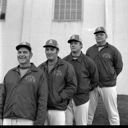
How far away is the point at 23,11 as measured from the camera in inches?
539

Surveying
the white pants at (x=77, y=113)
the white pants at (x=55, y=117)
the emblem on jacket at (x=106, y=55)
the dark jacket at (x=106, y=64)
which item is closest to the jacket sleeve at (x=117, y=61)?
the dark jacket at (x=106, y=64)

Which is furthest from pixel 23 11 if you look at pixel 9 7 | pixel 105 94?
pixel 105 94

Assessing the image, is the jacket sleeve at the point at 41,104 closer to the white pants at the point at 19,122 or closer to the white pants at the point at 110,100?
the white pants at the point at 19,122

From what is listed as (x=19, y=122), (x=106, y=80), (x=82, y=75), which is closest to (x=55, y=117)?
(x=19, y=122)

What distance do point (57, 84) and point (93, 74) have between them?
1255 mm

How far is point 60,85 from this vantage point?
413 cm

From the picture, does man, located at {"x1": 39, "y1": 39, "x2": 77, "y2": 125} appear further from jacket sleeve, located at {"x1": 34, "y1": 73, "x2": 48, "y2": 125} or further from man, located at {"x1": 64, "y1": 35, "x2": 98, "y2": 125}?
man, located at {"x1": 64, "y1": 35, "x2": 98, "y2": 125}

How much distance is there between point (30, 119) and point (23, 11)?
10.9 meters

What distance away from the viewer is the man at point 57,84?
13.3 ft

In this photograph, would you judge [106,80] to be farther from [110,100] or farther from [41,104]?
[41,104]

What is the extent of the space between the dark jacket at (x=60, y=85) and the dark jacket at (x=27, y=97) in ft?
1.30

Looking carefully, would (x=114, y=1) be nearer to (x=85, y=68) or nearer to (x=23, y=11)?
(x=23, y=11)

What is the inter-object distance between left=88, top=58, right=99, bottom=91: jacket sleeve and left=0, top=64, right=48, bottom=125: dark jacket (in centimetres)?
154

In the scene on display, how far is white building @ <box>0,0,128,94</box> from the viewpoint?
1293 cm
